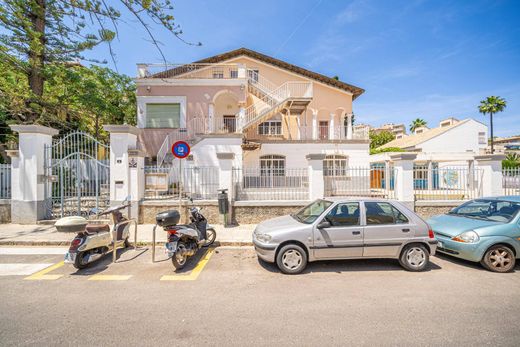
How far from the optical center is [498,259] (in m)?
4.58

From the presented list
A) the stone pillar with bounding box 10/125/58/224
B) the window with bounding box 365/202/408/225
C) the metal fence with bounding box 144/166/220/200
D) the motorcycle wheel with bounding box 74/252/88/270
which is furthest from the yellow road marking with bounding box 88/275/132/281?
the stone pillar with bounding box 10/125/58/224

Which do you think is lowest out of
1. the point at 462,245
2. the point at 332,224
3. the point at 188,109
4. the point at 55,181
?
the point at 462,245

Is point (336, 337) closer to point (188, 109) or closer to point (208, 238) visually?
point (208, 238)

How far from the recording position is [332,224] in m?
4.64

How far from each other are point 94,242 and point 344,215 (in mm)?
5200

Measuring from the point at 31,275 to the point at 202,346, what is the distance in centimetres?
415

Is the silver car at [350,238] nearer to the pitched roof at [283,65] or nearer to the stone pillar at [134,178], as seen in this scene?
the stone pillar at [134,178]

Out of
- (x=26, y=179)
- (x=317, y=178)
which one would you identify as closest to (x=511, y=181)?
(x=317, y=178)

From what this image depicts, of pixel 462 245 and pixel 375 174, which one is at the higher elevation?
pixel 375 174

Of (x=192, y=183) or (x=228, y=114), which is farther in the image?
(x=228, y=114)

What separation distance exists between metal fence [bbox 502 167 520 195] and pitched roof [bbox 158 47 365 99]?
12.4 metres

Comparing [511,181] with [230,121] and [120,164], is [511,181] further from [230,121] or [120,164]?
[230,121]

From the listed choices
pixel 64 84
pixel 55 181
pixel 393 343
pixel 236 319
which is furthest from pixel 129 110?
pixel 393 343

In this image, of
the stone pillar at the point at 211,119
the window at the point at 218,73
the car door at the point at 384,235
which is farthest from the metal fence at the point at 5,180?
the window at the point at 218,73
